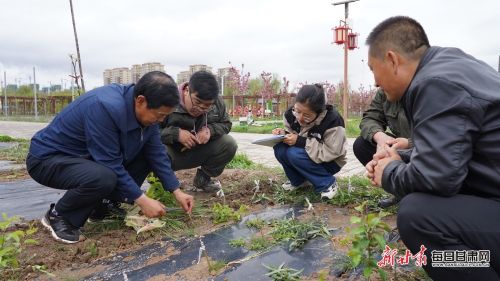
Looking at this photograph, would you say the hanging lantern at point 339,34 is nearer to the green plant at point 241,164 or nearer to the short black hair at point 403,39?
the green plant at point 241,164

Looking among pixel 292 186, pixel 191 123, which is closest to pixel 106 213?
pixel 191 123

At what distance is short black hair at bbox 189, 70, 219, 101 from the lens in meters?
3.13

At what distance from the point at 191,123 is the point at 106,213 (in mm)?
1069

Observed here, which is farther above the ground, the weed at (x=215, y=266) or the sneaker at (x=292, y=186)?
the sneaker at (x=292, y=186)

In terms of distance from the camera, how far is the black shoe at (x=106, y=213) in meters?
3.00

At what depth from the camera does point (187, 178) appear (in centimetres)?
461

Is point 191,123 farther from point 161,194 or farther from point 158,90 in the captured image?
point 158,90

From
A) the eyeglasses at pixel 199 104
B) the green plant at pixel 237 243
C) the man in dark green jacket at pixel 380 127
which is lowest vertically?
the green plant at pixel 237 243

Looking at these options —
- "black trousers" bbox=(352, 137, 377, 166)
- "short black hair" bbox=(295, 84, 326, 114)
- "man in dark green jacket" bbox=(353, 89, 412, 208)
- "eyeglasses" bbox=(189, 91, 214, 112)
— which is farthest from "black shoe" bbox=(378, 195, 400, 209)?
"eyeglasses" bbox=(189, 91, 214, 112)

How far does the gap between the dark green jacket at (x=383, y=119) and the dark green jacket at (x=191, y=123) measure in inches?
52.2

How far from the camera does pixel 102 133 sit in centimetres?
251

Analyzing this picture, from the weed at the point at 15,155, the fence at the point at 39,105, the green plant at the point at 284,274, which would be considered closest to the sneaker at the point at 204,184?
the green plant at the point at 284,274

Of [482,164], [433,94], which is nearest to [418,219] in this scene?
[482,164]

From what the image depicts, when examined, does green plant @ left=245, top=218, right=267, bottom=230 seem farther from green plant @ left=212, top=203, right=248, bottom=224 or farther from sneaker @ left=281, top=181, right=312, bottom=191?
sneaker @ left=281, top=181, right=312, bottom=191
